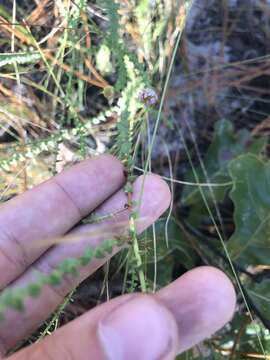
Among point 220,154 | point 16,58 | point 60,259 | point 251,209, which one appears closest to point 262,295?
point 251,209

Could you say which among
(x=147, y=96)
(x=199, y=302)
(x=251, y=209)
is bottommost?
(x=251, y=209)

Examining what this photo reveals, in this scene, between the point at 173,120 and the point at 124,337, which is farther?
the point at 173,120

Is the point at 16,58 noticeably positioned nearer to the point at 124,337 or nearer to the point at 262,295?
the point at 124,337

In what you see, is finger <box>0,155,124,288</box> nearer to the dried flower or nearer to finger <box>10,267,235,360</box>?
the dried flower

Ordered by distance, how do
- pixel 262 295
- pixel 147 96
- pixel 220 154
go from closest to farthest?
1. pixel 147 96
2. pixel 262 295
3. pixel 220 154


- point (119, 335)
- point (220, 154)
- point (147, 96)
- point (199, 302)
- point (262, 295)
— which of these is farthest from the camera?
point (220, 154)

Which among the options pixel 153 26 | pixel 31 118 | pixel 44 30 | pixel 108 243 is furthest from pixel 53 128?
pixel 108 243

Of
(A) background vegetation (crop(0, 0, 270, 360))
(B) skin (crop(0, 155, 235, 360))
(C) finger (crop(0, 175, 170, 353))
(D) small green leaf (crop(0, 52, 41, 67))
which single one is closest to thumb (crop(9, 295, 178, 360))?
(B) skin (crop(0, 155, 235, 360))
